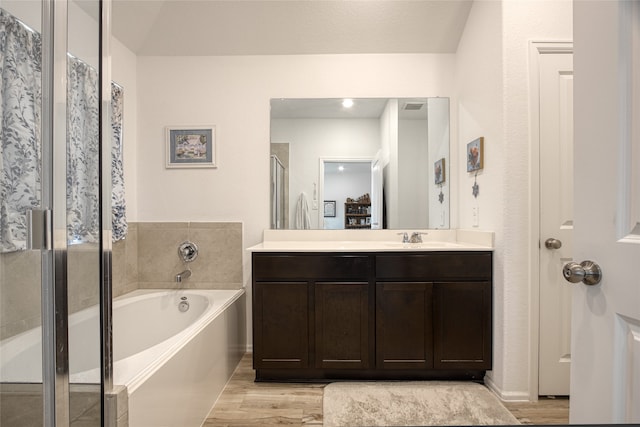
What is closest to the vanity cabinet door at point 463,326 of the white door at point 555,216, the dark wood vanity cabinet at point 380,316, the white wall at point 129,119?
the dark wood vanity cabinet at point 380,316

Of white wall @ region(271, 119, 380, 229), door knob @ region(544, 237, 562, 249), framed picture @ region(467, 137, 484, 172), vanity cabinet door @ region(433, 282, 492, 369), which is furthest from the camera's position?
white wall @ region(271, 119, 380, 229)

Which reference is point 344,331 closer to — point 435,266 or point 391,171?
point 435,266

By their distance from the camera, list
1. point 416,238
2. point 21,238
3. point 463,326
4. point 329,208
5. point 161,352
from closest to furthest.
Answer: point 21,238
point 161,352
point 463,326
point 416,238
point 329,208

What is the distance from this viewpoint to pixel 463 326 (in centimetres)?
210

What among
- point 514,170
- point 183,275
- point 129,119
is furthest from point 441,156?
point 129,119

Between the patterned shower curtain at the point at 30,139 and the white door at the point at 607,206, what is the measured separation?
44.8 inches

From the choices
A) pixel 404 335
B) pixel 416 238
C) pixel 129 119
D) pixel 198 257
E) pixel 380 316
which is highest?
pixel 129 119

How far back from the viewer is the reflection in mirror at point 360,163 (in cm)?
269

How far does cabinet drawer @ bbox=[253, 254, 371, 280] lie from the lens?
2.13 meters

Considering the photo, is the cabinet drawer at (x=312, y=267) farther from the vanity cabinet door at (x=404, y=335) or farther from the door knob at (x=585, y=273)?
the door knob at (x=585, y=273)

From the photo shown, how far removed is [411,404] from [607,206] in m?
1.58

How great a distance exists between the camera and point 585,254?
812 millimetres

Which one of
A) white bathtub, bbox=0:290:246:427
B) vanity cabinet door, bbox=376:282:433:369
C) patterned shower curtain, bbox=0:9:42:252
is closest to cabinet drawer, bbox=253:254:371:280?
vanity cabinet door, bbox=376:282:433:369

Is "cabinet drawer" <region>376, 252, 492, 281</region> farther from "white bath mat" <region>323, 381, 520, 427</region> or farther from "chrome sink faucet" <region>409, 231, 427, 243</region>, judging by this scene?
"white bath mat" <region>323, 381, 520, 427</region>
